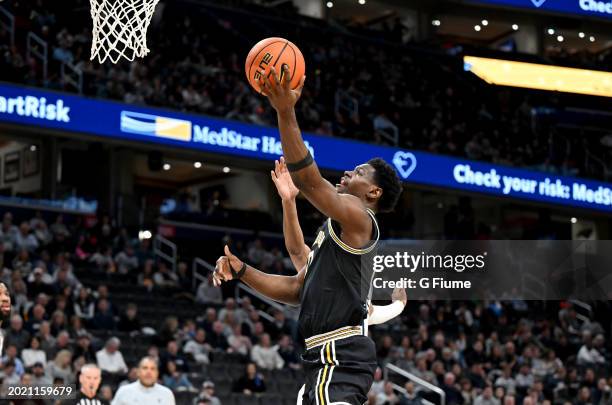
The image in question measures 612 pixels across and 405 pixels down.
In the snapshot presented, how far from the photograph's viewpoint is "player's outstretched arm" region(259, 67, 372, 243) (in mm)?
5395

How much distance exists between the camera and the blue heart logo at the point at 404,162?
2636 centimetres

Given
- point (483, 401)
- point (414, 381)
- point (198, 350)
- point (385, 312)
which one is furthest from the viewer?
point (414, 381)

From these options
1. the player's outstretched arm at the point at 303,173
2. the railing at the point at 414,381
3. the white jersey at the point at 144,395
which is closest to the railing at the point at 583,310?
the railing at the point at 414,381

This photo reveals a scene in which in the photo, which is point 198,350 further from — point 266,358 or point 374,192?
point 374,192

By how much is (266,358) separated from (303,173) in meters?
14.3

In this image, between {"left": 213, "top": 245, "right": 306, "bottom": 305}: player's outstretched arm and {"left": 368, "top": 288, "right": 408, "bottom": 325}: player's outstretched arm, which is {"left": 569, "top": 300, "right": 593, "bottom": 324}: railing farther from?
{"left": 213, "top": 245, "right": 306, "bottom": 305}: player's outstretched arm

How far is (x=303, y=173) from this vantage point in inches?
218

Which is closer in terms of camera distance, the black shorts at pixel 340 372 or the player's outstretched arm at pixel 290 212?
the black shorts at pixel 340 372

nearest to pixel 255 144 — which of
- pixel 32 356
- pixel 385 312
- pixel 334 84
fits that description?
pixel 334 84

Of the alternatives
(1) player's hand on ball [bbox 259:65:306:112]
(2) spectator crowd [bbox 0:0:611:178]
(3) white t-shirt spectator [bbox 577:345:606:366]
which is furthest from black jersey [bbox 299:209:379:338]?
(3) white t-shirt spectator [bbox 577:345:606:366]

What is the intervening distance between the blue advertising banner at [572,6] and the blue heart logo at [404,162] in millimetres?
6313

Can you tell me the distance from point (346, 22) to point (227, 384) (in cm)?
1873

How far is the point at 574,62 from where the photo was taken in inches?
1321
